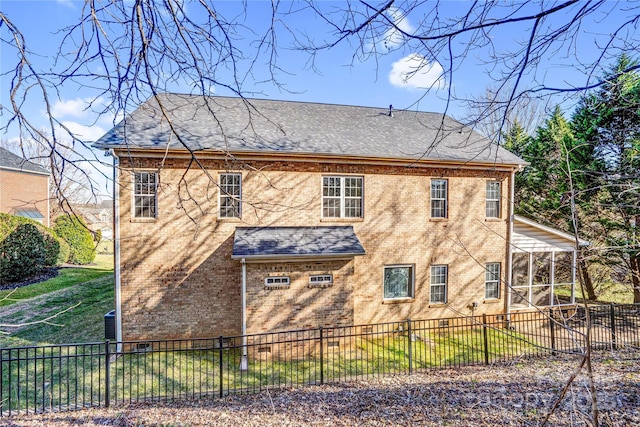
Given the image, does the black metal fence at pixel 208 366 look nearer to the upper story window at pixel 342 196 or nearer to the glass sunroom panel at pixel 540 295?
the glass sunroom panel at pixel 540 295

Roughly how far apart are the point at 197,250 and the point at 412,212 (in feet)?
24.0

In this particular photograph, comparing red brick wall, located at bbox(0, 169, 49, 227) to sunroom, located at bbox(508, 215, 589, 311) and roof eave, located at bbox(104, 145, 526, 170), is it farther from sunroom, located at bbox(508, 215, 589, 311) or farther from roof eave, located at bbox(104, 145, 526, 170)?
sunroom, located at bbox(508, 215, 589, 311)

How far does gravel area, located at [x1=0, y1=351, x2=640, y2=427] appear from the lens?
216 inches

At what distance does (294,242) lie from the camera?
10125mm

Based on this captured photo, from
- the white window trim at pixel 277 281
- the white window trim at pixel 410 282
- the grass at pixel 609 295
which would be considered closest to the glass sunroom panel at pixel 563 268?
the grass at pixel 609 295

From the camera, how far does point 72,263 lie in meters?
24.2

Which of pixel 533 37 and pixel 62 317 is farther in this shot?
pixel 62 317

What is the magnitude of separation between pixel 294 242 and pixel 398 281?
14.1 feet

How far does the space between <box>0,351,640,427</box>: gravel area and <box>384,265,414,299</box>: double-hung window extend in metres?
4.34

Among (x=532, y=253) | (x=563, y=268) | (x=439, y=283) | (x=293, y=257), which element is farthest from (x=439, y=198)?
(x=563, y=268)

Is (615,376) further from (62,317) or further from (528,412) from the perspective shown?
(62,317)

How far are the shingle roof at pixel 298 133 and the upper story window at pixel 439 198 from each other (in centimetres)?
103

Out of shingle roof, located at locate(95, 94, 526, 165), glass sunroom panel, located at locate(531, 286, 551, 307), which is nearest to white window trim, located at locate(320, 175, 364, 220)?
shingle roof, located at locate(95, 94, 526, 165)

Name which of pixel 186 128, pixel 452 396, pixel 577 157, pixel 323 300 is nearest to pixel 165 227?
pixel 186 128
